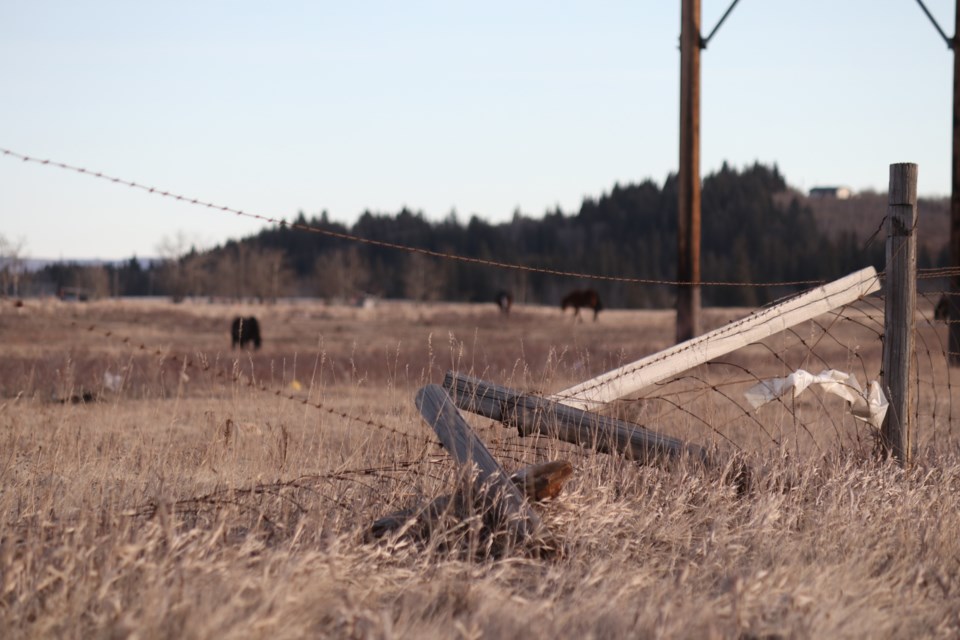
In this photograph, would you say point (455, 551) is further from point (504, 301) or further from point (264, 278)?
point (264, 278)

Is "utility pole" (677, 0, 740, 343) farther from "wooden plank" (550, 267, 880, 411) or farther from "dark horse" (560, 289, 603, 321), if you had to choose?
"dark horse" (560, 289, 603, 321)

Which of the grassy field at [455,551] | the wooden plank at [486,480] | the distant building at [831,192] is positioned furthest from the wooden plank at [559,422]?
the distant building at [831,192]

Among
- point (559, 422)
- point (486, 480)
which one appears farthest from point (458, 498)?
point (559, 422)

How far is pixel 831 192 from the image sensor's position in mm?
164875

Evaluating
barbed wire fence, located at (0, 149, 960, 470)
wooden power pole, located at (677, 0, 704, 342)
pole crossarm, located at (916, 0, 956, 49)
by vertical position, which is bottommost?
barbed wire fence, located at (0, 149, 960, 470)

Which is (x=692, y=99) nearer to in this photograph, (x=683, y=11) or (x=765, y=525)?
(x=683, y=11)

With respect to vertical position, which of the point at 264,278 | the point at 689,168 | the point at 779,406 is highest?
the point at 689,168

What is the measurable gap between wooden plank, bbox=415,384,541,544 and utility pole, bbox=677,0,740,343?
6290 mm

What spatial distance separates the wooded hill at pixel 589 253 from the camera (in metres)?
104

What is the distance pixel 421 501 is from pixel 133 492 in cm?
150

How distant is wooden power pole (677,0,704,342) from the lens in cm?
1031

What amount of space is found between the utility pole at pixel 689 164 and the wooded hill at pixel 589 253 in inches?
2847

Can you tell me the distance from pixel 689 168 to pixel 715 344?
541 cm

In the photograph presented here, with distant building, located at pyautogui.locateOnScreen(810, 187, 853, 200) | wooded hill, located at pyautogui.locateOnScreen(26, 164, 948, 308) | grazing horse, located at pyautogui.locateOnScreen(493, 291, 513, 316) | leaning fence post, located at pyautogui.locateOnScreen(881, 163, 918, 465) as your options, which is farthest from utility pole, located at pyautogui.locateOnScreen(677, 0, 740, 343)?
distant building, located at pyautogui.locateOnScreen(810, 187, 853, 200)
